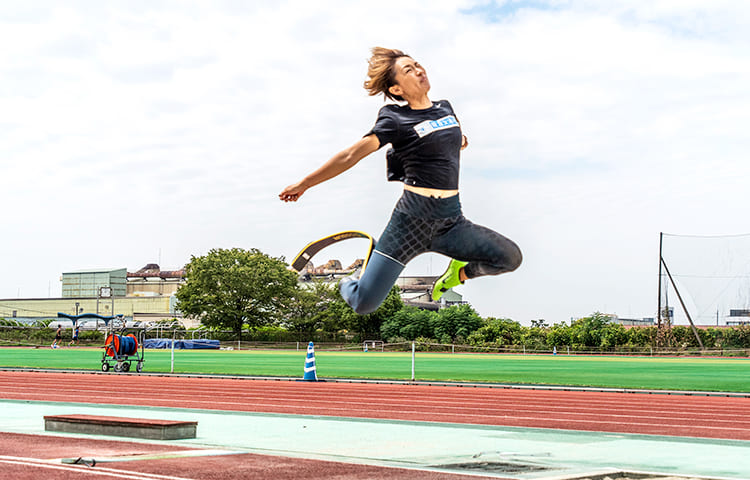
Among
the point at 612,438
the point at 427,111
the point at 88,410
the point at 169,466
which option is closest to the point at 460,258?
the point at 427,111

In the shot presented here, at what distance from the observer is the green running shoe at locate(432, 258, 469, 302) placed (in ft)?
18.5

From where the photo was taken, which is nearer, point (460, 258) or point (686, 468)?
point (460, 258)

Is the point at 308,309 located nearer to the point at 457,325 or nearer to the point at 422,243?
the point at 457,325

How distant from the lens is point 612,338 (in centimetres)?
5197

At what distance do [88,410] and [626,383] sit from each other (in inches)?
582

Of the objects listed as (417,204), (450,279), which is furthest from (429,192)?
(450,279)

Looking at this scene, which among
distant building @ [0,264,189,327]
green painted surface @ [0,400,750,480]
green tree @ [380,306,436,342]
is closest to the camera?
green painted surface @ [0,400,750,480]

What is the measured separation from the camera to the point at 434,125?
536 centimetres

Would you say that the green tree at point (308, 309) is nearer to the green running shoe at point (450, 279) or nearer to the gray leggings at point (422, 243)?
the green running shoe at point (450, 279)

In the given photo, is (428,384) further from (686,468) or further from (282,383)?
(686,468)

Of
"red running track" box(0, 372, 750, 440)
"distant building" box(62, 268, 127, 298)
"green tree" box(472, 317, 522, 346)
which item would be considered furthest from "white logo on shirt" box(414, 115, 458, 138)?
"distant building" box(62, 268, 127, 298)

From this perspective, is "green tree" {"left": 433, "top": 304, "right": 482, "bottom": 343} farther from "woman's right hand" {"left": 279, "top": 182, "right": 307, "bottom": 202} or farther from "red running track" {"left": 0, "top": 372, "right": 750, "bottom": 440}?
"woman's right hand" {"left": 279, "top": 182, "right": 307, "bottom": 202}

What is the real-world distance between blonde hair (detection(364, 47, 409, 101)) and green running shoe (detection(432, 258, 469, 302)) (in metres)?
1.14

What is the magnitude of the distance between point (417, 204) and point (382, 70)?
37.5 inches
